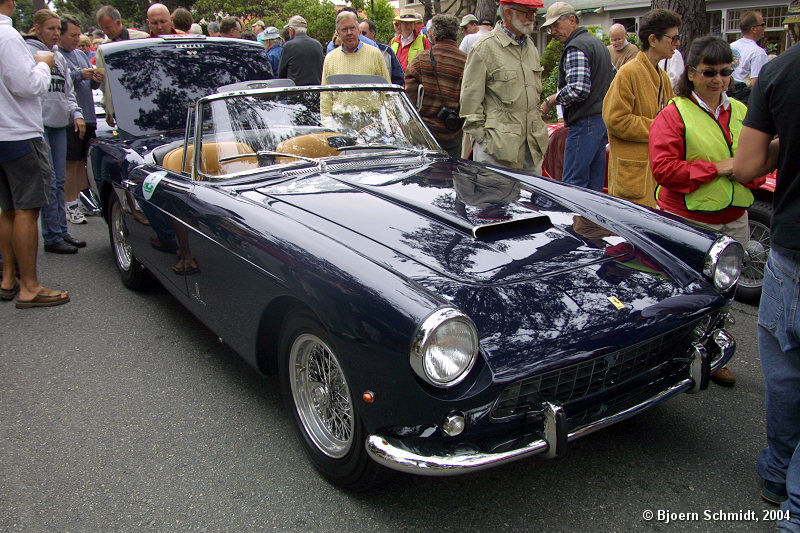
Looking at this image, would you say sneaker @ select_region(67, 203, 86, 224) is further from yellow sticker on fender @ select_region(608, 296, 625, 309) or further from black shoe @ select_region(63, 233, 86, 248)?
yellow sticker on fender @ select_region(608, 296, 625, 309)

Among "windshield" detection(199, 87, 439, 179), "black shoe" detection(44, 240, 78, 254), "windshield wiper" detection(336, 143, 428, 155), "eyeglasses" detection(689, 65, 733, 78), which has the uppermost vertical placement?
"eyeglasses" detection(689, 65, 733, 78)

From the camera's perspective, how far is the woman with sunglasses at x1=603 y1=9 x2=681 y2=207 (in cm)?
453

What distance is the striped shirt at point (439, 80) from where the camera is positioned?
589 cm

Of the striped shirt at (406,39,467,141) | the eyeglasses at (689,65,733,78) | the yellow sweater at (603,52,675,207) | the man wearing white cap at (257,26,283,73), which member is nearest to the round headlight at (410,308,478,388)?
the eyeglasses at (689,65,733,78)

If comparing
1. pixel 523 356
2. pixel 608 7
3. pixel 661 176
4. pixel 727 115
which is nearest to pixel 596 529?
pixel 523 356

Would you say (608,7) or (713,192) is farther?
(608,7)

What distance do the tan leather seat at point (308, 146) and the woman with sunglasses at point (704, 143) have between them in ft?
5.79

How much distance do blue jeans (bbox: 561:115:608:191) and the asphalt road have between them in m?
2.03

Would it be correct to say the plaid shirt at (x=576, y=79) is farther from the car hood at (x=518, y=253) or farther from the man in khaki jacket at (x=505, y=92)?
the car hood at (x=518, y=253)

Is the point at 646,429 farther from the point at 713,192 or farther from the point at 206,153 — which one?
the point at 206,153

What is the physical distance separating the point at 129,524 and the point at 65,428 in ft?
3.02

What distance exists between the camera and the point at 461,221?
2906mm

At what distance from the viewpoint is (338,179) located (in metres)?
3.48

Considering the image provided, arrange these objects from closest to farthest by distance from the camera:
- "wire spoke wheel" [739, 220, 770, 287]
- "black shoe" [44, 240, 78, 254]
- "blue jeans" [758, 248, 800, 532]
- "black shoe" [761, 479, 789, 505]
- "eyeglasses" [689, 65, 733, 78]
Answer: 1. "blue jeans" [758, 248, 800, 532]
2. "black shoe" [761, 479, 789, 505]
3. "eyeglasses" [689, 65, 733, 78]
4. "wire spoke wheel" [739, 220, 770, 287]
5. "black shoe" [44, 240, 78, 254]
